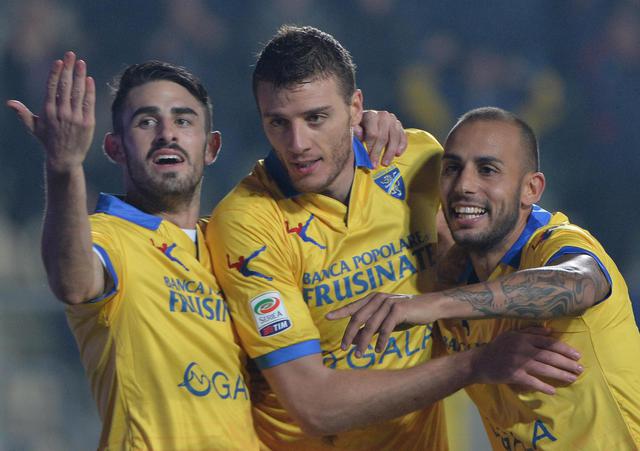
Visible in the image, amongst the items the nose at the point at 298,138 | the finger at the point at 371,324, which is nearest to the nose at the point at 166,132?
the nose at the point at 298,138

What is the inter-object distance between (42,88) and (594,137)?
2.94m

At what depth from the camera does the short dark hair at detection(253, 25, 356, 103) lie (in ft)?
8.55

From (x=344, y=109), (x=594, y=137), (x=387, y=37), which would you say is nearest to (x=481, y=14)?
(x=387, y=37)

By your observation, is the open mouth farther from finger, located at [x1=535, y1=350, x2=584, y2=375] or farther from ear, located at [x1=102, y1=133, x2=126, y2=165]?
finger, located at [x1=535, y1=350, x2=584, y2=375]

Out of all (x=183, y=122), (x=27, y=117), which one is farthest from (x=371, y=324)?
(x=183, y=122)

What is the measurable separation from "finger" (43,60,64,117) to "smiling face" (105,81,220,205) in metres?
0.65

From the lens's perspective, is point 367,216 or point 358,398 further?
point 367,216

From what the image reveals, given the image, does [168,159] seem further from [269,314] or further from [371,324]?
[371,324]

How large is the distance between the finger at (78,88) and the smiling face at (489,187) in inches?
41.7

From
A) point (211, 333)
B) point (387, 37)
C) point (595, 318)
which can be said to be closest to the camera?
point (595, 318)

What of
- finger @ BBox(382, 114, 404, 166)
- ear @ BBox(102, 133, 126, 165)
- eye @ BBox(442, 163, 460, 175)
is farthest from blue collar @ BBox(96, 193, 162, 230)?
eye @ BBox(442, 163, 460, 175)

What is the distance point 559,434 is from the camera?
2.37m

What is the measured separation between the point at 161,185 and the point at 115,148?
0.76 feet

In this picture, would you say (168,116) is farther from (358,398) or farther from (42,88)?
(42,88)
